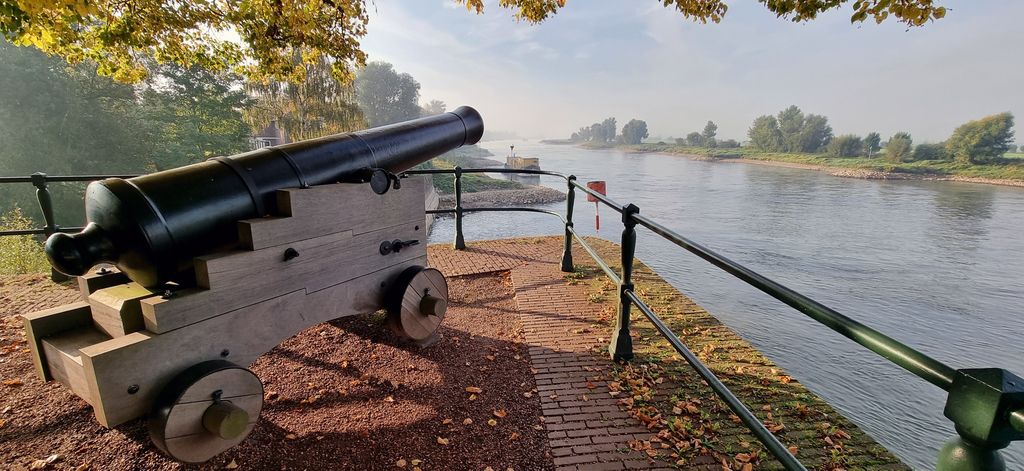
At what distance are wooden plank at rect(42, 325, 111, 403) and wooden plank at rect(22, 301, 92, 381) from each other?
27 mm

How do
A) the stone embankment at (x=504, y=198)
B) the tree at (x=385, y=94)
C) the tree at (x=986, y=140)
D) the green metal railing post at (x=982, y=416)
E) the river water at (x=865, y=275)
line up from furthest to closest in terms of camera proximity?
the tree at (x=385, y=94)
the tree at (x=986, y=140)
the stone embankment at (x=504, y=198)
the river water at (x=865, y=275)
the green metal railing post at (x=982, y=416)

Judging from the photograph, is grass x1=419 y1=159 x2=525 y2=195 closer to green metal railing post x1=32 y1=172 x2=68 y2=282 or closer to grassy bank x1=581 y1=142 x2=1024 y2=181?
green metal railing post x1=32 y1=172 x2=68 y2=282

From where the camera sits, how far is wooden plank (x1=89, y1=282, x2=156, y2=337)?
1873 millimetres

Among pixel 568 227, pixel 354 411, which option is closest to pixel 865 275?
pixel 568 227

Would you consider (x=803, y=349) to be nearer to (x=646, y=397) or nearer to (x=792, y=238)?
(x=646, y=397)

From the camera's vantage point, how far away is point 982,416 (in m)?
0.77

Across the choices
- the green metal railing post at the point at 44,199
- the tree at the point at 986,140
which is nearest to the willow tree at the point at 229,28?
the green metal railing post at the point at 44,199

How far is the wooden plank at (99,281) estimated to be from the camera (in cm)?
212

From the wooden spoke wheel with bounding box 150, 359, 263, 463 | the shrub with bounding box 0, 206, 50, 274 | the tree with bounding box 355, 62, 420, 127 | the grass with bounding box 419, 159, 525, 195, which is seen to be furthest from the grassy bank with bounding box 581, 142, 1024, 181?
the shrub with bounding box 0, 206, 50, 274

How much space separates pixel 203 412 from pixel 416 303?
1.35 meters

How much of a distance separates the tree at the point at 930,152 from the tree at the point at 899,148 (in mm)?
1004

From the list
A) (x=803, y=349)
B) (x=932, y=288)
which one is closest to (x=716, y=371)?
(x=803, y=349)

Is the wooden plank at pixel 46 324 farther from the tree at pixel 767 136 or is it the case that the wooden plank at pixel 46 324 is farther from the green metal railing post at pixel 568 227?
the tree at pixel 767 136

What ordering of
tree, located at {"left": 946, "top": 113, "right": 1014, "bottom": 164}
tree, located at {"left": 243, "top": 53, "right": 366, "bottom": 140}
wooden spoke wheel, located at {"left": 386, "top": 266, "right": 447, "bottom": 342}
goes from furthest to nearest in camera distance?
tree, located at {"left": 946, "top": 113, "right": 1014, "bottom": 164}
tree, located at {"left": 243, "top": 53, "right": 366, "bottom": 140}
wooden spoke wheel, located at {"left": 386, "top": 266, "right": 447, "bottom": 342}
